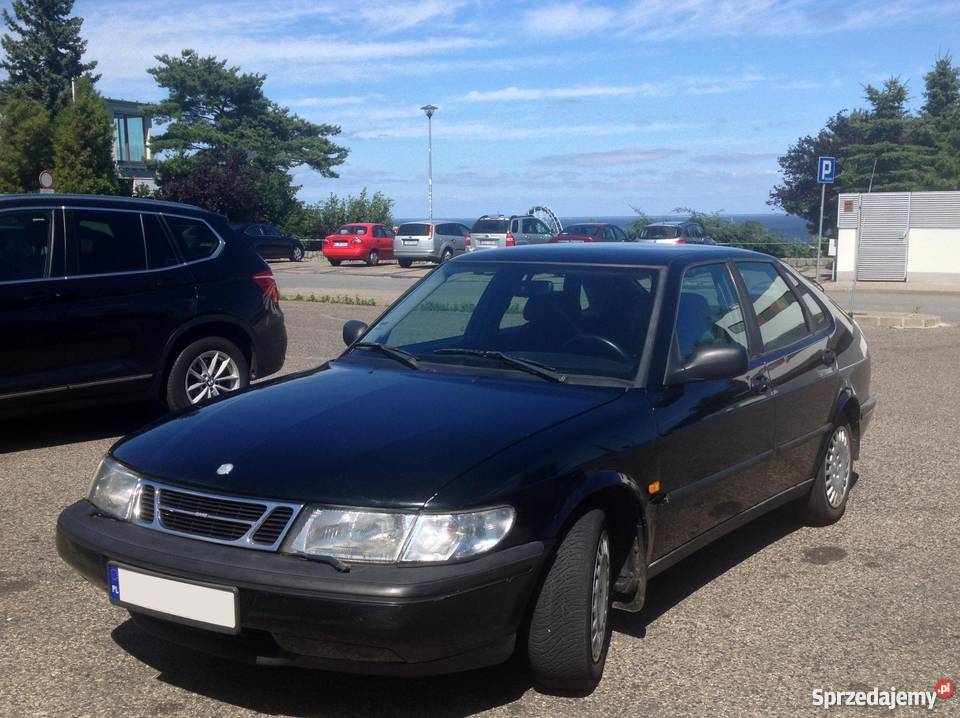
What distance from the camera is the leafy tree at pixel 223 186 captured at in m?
49.8

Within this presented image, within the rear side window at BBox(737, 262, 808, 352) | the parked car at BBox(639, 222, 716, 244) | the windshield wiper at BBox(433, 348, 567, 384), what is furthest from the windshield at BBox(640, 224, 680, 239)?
the windshield wiper at BBox(433, 348, 567, 384)

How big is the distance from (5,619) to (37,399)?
10.1 ft

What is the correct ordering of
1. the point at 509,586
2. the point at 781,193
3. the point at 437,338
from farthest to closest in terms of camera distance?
the point at 781,193 → the point at 437,338 → the point at 509,586

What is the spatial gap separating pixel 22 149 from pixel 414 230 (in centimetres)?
1446

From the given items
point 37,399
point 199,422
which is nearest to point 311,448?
point 199,422

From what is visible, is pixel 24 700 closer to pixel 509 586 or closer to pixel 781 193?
pixel 509 586

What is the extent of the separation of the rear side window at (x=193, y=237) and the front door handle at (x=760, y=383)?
4658 mm

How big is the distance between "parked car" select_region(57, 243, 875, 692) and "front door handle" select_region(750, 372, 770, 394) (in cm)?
1

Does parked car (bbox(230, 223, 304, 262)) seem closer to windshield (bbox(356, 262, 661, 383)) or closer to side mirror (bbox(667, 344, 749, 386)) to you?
windshield (bbox(356, 262, 661, 383))

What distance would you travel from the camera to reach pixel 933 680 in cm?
388

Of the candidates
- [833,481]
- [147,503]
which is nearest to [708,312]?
[833,481]

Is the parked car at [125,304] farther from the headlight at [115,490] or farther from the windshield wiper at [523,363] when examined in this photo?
the windshield wiper at [523,363]

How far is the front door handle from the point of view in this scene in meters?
4.91

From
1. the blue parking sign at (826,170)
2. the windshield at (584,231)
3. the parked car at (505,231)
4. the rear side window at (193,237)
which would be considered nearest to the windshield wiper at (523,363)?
the rear side window at (193,237)
